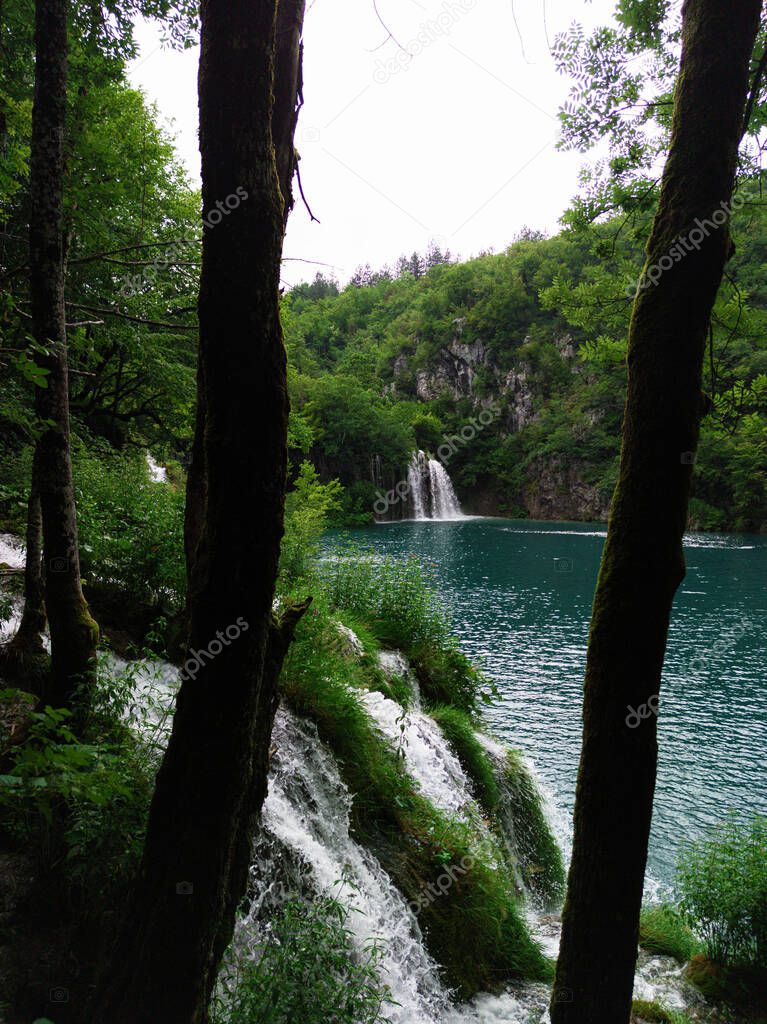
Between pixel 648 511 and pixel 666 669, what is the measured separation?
1336 cm

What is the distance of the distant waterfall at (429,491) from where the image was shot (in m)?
49.8

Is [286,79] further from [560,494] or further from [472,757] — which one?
[560,494]

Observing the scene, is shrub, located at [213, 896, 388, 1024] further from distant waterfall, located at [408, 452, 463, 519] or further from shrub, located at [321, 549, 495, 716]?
distant waterfall, located at [408, 452, 463, 519]

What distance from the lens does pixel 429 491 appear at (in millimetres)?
51375

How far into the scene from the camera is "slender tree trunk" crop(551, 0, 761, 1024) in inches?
93.7

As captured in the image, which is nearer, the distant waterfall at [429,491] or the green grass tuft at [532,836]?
the green grass tuft at [532,836]

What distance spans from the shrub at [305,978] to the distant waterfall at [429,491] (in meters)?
45.4

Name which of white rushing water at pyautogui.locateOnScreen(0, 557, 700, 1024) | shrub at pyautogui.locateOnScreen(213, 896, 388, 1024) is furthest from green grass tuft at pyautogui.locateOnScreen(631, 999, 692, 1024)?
shrub at pyautogui.locateOnScreen(213, 896, 388, 1024)

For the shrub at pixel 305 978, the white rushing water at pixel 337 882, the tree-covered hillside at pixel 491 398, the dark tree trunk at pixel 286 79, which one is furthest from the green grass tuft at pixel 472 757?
the tree-covered hillside at pixel 491 398

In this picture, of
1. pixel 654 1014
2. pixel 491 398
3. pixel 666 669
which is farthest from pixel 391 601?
pixel 491 398

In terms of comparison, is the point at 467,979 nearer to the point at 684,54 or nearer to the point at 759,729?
the point at 684,54

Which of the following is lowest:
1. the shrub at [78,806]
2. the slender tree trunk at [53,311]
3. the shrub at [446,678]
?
the shrub at [446,678]

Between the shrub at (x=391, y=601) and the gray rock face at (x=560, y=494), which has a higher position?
the gray rock face at (x=560, y=494)

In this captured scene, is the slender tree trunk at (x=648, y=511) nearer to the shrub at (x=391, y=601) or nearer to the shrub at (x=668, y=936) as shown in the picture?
the shrub at (x=668, y=936)
